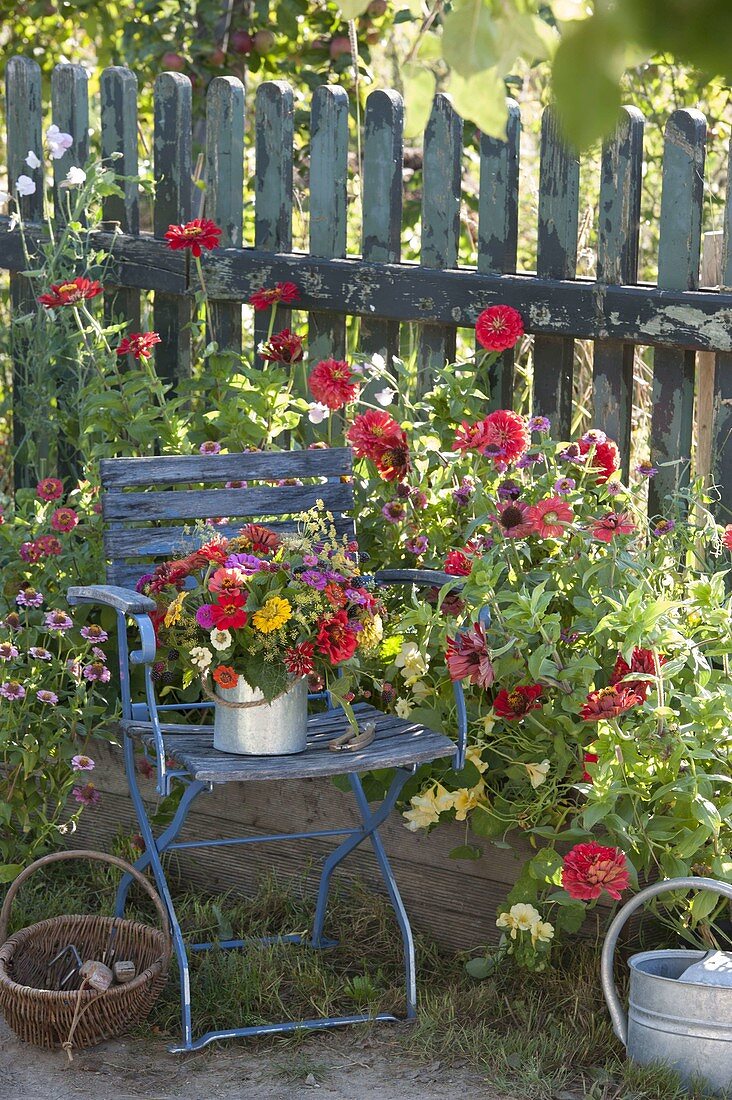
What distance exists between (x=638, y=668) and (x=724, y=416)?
75 centimetres

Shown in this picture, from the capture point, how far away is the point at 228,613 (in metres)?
2.46

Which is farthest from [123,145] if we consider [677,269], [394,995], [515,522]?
[394,995]

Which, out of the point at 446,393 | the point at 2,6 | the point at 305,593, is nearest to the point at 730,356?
the point at 446,393

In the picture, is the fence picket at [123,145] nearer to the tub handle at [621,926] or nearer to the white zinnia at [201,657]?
the white zinnia at [201,657]

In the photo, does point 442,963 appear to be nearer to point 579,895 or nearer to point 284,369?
point 579,895

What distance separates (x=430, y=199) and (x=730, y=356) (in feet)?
2.75

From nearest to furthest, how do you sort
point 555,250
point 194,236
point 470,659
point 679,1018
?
1. point 679,1018
2. point 470,659
3. point 555,250
4. point 194,236

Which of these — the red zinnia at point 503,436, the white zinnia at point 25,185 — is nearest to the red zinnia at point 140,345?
the white zinnia at point 25,185

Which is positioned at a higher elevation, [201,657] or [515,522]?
[515,522]

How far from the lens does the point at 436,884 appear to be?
2838 mm

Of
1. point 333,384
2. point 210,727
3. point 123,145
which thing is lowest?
point 210,727

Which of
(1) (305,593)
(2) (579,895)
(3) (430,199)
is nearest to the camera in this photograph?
(2) (579,895)

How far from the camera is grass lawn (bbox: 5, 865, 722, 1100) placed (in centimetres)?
243

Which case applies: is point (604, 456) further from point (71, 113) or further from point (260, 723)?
point (71, 113)
